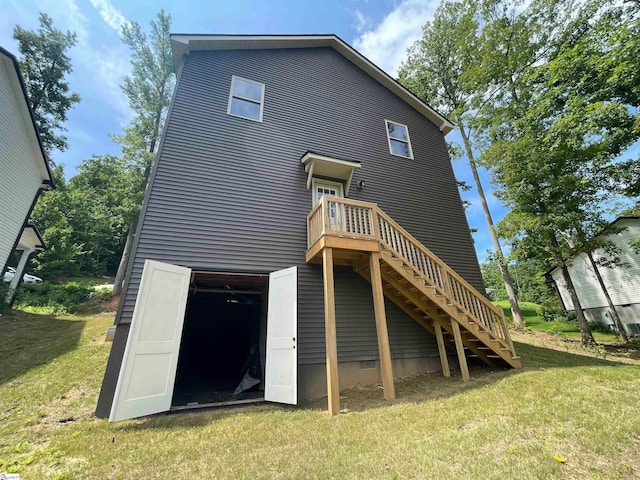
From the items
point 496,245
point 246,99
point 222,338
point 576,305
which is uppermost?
point 246,99

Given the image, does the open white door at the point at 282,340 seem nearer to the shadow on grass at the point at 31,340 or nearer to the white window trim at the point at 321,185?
the white window trim at the point at 321,185

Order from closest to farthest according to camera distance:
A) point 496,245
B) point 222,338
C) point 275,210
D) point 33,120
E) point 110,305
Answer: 1. point 275,210
2. point 33,120
3. point 222,338
4. point 110,305
5. point 496,245

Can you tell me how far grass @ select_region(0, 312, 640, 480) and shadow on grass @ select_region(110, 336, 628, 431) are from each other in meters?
0.04

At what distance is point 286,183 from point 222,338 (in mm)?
6882

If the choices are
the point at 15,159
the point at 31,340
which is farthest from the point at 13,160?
the point at 31,340

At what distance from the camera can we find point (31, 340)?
25.3 feet

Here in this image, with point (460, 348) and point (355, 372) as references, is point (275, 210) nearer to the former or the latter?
point (355, 372)

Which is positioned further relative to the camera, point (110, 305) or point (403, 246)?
point (110, 305)

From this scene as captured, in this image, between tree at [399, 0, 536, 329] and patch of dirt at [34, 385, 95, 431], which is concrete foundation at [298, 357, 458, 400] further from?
tree at [399, 0, 536, 329]

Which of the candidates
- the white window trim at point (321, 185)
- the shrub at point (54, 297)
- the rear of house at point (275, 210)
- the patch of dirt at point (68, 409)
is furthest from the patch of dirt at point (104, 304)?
the white window trim at point (321, 185)

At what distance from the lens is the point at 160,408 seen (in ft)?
14.7

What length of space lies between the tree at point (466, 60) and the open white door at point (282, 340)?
11.7 metres

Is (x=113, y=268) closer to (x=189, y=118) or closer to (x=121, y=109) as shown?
(x=121, y=109)

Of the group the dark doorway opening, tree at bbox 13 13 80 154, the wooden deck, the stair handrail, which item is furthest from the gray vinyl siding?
tree at bbox 13 13 80 154
